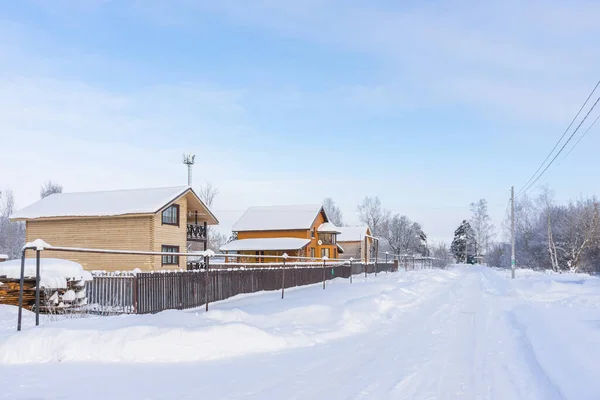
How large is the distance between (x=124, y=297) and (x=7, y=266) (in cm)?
361

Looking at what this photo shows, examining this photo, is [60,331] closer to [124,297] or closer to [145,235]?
[124,297]

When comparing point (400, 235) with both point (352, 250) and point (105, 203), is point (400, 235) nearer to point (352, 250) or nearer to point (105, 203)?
point (352, 250)

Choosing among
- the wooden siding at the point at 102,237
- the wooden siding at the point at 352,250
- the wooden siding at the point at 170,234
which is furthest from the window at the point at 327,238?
the wooden siding at the point at 102,237

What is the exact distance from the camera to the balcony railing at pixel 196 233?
1308 inches

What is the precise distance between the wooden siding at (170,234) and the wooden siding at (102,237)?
1.19 feet

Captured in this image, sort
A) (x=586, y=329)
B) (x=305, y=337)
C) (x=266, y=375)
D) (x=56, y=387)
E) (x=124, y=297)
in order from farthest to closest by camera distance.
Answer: (x=124, y=297) < (x=586, y=329) < (x=305, y=337) < (x=266, y=375) < (x=56, y=387)

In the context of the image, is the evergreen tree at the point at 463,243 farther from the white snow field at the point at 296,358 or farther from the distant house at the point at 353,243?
the white snow field at the point at 296,358

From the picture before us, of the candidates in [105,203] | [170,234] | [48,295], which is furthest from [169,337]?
[105,203]

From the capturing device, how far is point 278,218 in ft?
168

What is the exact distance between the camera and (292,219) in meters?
50.2

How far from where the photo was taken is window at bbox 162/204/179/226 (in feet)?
92.4

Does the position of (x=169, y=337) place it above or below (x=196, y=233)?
below

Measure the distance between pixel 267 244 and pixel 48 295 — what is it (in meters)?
34.7

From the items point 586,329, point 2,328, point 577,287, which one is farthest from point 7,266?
point 577,287
